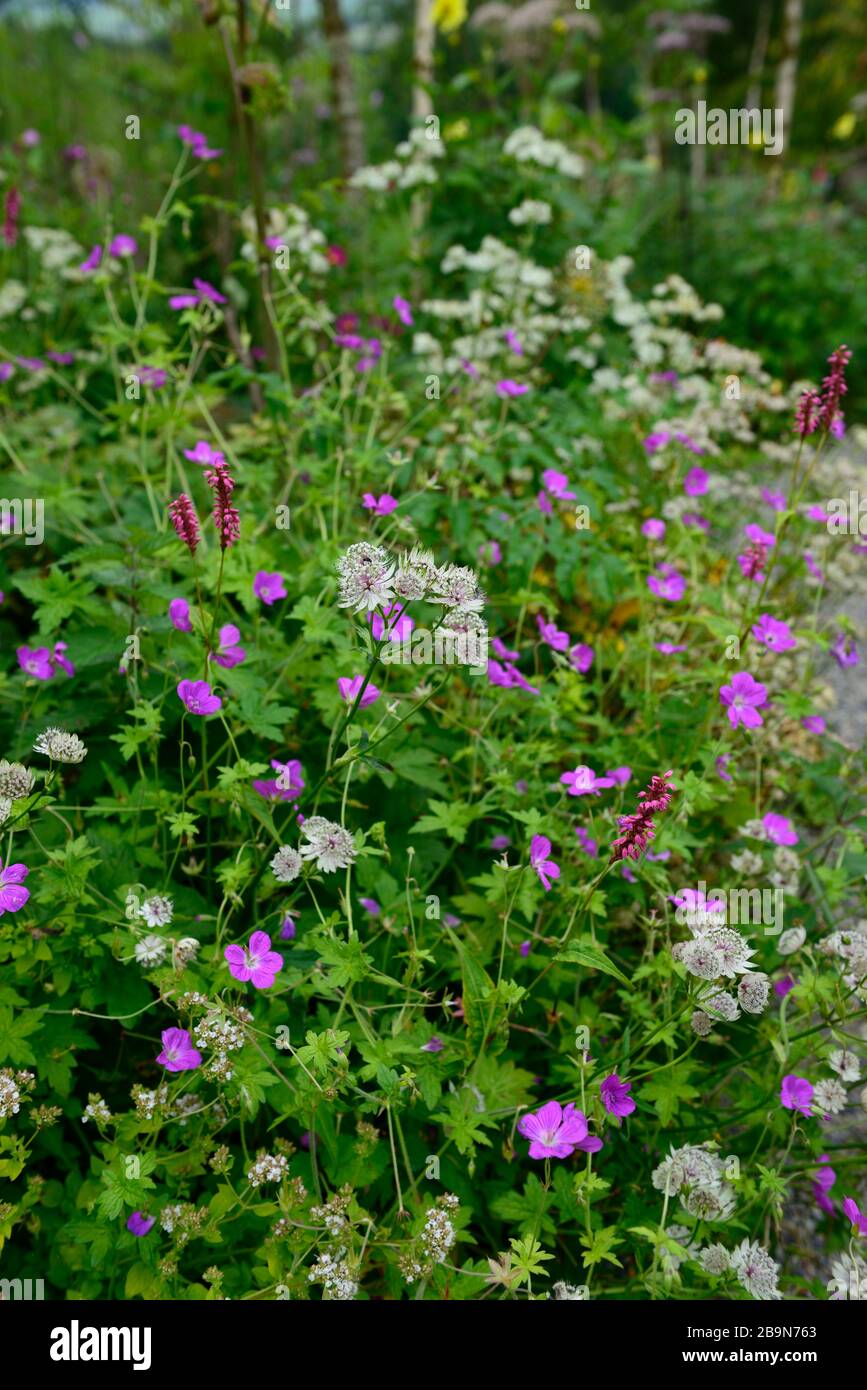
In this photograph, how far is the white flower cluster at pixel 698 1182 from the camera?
1523 millimetres

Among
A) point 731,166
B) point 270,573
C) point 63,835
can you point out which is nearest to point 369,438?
point 270,573

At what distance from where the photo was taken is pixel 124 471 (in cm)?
289

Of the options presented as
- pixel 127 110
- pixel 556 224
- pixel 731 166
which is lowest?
pixel 556 224

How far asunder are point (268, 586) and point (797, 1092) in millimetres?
1332

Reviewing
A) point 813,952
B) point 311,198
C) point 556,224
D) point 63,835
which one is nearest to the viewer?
point 813,952

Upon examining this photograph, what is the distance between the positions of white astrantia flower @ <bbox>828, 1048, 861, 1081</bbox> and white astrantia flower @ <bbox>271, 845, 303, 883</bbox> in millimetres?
917

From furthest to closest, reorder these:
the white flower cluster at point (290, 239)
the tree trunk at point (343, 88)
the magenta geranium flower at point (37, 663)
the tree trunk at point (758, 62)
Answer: the tree trunk at point (758, 62), the tree trunk at point (343, 88), the white flower cluster at point (290, 239), the magenta geranium flower at point (37, 663)

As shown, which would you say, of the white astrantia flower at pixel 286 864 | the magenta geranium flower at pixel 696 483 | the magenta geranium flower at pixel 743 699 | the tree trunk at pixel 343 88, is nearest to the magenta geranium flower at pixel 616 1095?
the white astrantia flower at pixel 286 864

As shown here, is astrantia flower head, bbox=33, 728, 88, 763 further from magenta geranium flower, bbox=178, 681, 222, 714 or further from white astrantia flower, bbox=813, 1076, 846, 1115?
white astrantia flower, bbox=813, 1076, 846, 1115

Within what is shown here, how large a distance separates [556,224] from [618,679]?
A: 9.20 ft

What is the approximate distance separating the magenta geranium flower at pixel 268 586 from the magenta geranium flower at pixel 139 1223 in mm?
1121

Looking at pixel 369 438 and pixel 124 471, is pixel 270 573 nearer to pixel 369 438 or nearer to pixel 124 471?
pixel 369 438

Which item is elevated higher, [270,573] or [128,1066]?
[270,573]

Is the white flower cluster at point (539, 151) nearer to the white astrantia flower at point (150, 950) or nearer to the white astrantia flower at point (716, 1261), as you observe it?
the white astrantia flower at point (150, 950)
